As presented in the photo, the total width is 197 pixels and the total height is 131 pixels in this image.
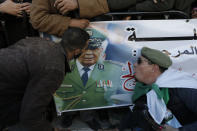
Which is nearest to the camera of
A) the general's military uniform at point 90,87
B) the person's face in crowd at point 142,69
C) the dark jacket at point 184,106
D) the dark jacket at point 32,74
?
the dark jacket at point 32,74

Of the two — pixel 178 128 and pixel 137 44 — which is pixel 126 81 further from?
pixel 178 128

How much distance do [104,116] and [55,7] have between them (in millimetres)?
1564

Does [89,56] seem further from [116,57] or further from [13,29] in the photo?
[13,29]

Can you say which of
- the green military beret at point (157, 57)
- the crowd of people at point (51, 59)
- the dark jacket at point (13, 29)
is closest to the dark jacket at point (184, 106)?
the crowd of people at point (51, 59)

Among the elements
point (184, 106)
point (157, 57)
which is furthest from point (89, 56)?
point (184, 106)

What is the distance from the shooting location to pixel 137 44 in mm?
2203

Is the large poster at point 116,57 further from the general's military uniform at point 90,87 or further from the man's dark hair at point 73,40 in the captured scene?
the man's dark hair at point 73,40

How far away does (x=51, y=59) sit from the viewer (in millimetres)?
1512

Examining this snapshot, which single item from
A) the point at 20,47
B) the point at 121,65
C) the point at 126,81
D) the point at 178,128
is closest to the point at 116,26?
the point at 121,65

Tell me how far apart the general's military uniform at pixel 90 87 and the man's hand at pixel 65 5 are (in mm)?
539

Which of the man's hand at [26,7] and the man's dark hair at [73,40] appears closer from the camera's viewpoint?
the man's dark hair at [73,40]

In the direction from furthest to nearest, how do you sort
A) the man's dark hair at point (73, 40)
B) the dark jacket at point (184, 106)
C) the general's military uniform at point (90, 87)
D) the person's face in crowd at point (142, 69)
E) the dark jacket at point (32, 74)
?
the general's military uniform at point (90, 87), the person's face in crowd at point (142, 69), the dark jacket at point (184, 106), the man's dark hair at point (73, 40), the dark jacket at point (32, 74)

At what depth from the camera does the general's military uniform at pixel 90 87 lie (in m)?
2.24

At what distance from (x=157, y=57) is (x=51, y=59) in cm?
107
